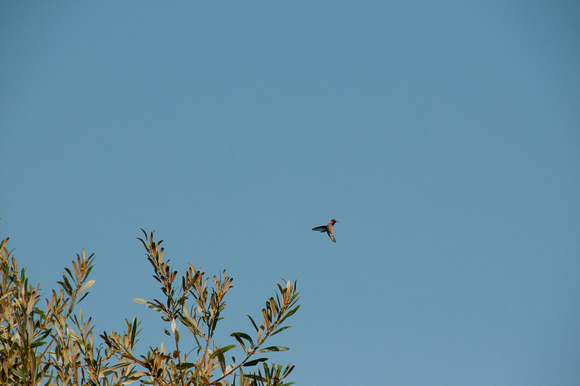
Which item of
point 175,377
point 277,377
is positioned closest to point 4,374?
point 175,377

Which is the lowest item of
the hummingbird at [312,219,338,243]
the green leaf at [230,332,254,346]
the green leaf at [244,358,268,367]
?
the green leaf at [244,358,268,367]

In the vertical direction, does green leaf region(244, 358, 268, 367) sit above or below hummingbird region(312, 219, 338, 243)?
below

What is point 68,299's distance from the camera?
6.50 m

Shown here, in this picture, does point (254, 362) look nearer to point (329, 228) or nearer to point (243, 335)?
point (243, 335)

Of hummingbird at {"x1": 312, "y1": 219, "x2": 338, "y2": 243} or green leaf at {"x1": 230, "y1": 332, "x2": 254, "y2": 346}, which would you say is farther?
hummingbird at {"x1": 312, "y1": 219, "x2": 338, "y2": 243}

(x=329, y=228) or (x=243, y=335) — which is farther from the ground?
(x=329, y=228)

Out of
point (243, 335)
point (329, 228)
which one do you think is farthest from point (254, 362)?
point (329, 228)

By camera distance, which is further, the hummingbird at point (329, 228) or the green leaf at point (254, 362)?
the hummingbird at point (329, 228)

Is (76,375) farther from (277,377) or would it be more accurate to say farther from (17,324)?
(277,377)

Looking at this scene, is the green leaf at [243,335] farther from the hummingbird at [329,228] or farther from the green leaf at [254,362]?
the hummingbird at [329,228]

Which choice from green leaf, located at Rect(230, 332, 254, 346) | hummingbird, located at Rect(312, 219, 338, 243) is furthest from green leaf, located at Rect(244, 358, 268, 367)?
hummingbird, located at Rect(312, 219, 338, 243)

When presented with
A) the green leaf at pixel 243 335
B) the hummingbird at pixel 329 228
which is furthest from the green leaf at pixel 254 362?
the hummingbird at pixel 329 228

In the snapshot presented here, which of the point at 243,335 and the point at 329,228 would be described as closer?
the point at 243,335

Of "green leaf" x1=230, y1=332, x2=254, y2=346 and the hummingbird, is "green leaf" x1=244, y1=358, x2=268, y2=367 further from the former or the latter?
the hummingbird
